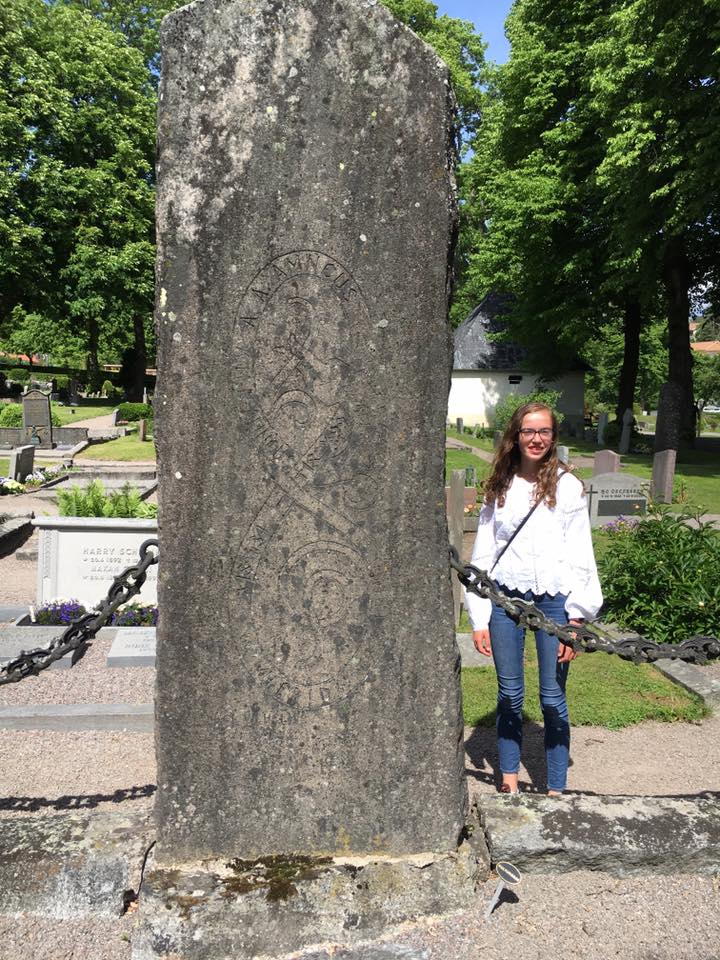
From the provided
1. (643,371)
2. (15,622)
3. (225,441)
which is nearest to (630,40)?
(15,622)

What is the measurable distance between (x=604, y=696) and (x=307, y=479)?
14.6 feet

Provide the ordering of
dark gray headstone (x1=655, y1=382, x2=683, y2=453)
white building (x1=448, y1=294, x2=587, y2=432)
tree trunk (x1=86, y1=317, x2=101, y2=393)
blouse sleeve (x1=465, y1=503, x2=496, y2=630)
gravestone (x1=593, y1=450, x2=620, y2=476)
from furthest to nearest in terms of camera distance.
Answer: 1. white building (x1=448, y1=294, x2=587, y2=432)
2. tree trunk (x1=86, y1=317, x2=101, y2=393)
3. dark gray headstone (x1=655, y1=382, x2=683, y2=453)
4. gravestone (x1=593, y1=450, x2=620, y2=476)
5. blouse sleeve (x1=465, y1=503, x2=496, y2=630)

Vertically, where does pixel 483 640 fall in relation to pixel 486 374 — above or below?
below

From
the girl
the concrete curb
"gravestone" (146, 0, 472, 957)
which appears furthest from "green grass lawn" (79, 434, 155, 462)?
"gravestone" (146, 0, 472, 957)

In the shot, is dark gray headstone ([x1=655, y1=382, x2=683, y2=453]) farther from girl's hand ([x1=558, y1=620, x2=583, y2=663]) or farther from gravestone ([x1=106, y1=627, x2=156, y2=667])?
girl's hand ([x1=558, y1=620, x2=583, y2=663])

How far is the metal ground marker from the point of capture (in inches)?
107

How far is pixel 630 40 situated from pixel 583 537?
21100 millimetres

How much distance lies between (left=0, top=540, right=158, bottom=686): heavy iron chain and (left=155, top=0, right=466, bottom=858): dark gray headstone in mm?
571

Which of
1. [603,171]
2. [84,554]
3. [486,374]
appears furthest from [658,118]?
[486,374]

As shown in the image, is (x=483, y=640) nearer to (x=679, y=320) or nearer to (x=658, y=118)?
(x=658, y=118)

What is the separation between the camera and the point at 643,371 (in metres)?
57.1

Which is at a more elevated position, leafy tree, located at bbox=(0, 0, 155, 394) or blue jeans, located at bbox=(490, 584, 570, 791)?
leafy tree, located at bbox=(0, 0, 155, 394)

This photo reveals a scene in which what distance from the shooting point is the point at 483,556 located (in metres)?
3.87

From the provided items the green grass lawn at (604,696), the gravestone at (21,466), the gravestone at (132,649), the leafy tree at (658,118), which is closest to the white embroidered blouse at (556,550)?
the green grass lawn at (604,696)
